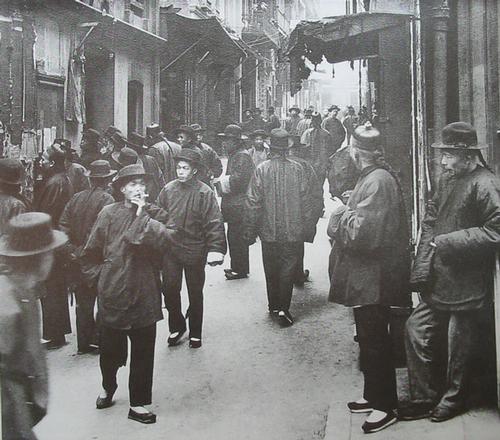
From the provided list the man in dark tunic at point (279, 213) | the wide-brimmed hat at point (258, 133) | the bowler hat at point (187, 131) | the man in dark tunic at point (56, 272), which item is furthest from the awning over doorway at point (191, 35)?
the man in dark tunic at point (56, 272)

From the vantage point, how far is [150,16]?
756 cm

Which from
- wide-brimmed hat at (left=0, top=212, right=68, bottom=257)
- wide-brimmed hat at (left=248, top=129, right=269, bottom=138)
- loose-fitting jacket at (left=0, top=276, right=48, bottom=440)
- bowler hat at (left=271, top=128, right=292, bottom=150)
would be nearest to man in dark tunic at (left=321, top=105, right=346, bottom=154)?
bowler hat at (left=271, top=128, right=292, bottom=150)

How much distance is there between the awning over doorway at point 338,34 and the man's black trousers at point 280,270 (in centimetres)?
148

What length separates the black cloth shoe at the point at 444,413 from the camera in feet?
8.88

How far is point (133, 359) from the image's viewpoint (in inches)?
125

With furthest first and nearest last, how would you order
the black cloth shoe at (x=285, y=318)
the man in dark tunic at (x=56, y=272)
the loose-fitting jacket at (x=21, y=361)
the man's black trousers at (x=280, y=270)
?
1. the man's black trousers at (x=280, y=270)
2. the black cloth shoe at (x=285, y=318)
3. the man in dark tunic at (x=56, y=272)
4. the loose-fitting jacket at (x=21, y=361)

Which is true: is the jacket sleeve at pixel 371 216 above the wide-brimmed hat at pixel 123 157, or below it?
below

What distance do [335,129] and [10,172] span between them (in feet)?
10.6

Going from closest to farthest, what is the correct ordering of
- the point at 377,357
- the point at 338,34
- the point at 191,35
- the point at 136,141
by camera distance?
the point at 377,357 → the point at 338,34 → the point at 136,141 → the point at 191,35

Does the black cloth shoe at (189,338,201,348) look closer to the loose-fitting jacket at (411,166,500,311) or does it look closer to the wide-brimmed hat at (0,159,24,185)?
the wide-brimmed hat at (0,159,24,185)

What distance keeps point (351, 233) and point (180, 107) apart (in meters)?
6.92

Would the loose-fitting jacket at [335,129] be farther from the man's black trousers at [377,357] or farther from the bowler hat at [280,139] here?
the man's black trousers at [377,357]

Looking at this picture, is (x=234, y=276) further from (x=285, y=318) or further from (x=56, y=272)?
(x=56, y=272)

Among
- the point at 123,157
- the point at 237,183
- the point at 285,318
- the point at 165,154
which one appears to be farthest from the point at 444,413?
the point at 165,154
